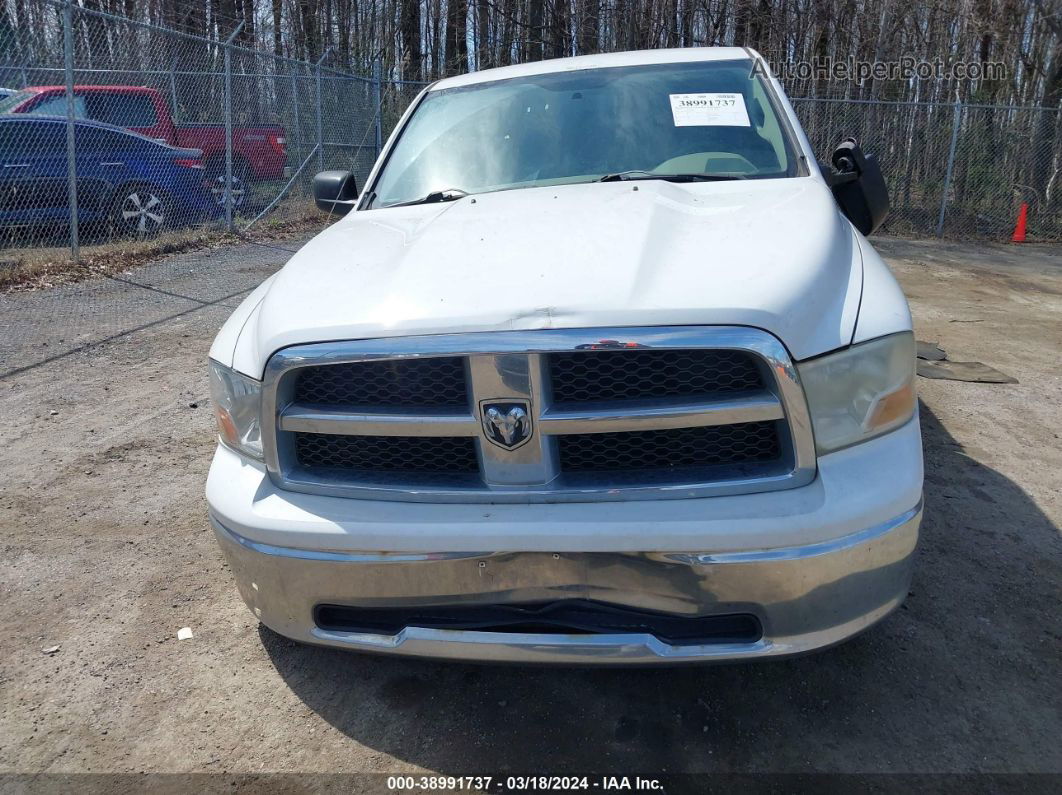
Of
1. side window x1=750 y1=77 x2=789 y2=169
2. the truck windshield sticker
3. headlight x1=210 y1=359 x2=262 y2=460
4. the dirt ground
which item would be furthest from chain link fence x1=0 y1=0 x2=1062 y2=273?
headlight x1=210 y1=359 x2=262 y2=460

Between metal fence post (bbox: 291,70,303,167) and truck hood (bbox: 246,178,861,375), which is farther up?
metal fence post (bbox: 291,70,303,167)

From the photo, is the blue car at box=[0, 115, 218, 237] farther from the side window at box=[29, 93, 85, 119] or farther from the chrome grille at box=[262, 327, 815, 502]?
the chrome grille at box=[262, 327, 815, 502]

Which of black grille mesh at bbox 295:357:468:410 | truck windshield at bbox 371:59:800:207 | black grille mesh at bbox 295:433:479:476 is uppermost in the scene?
truck windshield at bbox 371:59:800:207

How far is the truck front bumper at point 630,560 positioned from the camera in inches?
75.2

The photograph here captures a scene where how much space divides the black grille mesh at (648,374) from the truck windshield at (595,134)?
4.69ft

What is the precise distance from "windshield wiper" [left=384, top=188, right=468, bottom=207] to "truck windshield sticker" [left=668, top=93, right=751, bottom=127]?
95 cm

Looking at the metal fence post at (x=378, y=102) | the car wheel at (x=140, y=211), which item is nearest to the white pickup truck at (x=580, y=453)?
the car wheel at (x=140, y=211)

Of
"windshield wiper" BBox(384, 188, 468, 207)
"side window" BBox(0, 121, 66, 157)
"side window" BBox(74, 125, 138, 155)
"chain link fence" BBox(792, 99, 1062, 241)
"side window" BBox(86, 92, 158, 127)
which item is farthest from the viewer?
"chain link fence" BBox(792, 99, 1062, 241)

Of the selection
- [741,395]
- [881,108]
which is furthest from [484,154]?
[881,108]

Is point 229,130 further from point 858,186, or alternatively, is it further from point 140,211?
point 858,186

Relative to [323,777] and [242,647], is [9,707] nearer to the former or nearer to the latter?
[242,647]

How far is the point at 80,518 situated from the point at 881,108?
50.5 ft

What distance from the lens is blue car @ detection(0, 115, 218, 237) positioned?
863 centimetres

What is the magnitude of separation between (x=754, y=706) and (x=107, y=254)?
9.04 m
